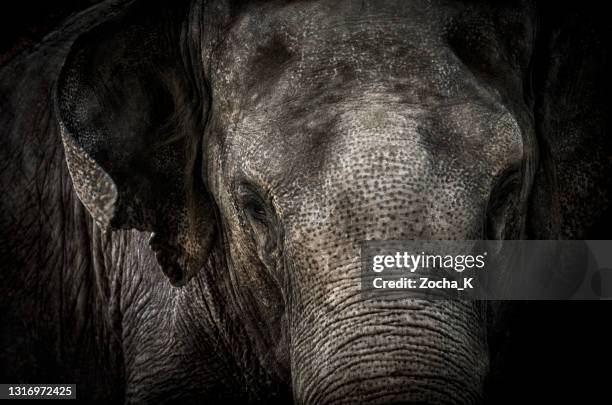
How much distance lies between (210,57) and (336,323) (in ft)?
4.38

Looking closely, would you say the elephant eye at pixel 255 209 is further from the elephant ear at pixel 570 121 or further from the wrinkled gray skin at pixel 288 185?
the elephant ear at pixel 570 121

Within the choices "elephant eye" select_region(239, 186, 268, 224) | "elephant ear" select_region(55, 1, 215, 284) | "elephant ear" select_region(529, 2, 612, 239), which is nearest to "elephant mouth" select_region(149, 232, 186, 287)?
"elephant ear" select_region(55, 1, 215, 284)

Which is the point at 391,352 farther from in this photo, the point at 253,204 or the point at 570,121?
the point at 570,121

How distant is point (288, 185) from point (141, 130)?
97 cm

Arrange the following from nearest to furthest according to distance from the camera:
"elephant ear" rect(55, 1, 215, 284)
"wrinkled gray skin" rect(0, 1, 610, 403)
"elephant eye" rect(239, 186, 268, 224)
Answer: "wrinkled gray skin" rect(0, 1, 610, 403)
"elephant eye" rect(239, 186, 268, 224)
"elephant ear" rect(55, 1, 215, 284)

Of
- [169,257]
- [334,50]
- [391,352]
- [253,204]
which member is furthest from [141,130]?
[391,352]

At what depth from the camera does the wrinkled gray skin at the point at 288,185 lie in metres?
3.45

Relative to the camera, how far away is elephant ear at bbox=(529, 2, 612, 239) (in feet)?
14.6

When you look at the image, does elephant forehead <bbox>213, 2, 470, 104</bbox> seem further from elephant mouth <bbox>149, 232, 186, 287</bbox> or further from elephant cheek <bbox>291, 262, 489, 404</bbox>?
elephant cheek <bbox>291, 262, 489, 404</bbox>

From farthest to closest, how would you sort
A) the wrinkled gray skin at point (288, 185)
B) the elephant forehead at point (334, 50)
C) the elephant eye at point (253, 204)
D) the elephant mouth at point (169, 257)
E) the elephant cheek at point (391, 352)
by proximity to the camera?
1. the elephant mouth at point (169, 257)
2. the elephant eye at point (253, 204)
3. the elephant forehead at point (334, 50)
4. the wrinkled gray skin at point (288, 185)
5. the elephant cheek at point (391, 352)

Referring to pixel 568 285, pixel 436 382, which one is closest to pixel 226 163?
pixel 436 382

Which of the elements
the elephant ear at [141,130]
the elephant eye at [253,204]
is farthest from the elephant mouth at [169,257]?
the elephant eye at [253,204]

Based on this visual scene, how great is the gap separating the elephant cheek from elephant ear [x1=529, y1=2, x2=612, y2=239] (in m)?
1.10

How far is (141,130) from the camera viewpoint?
4.44m
